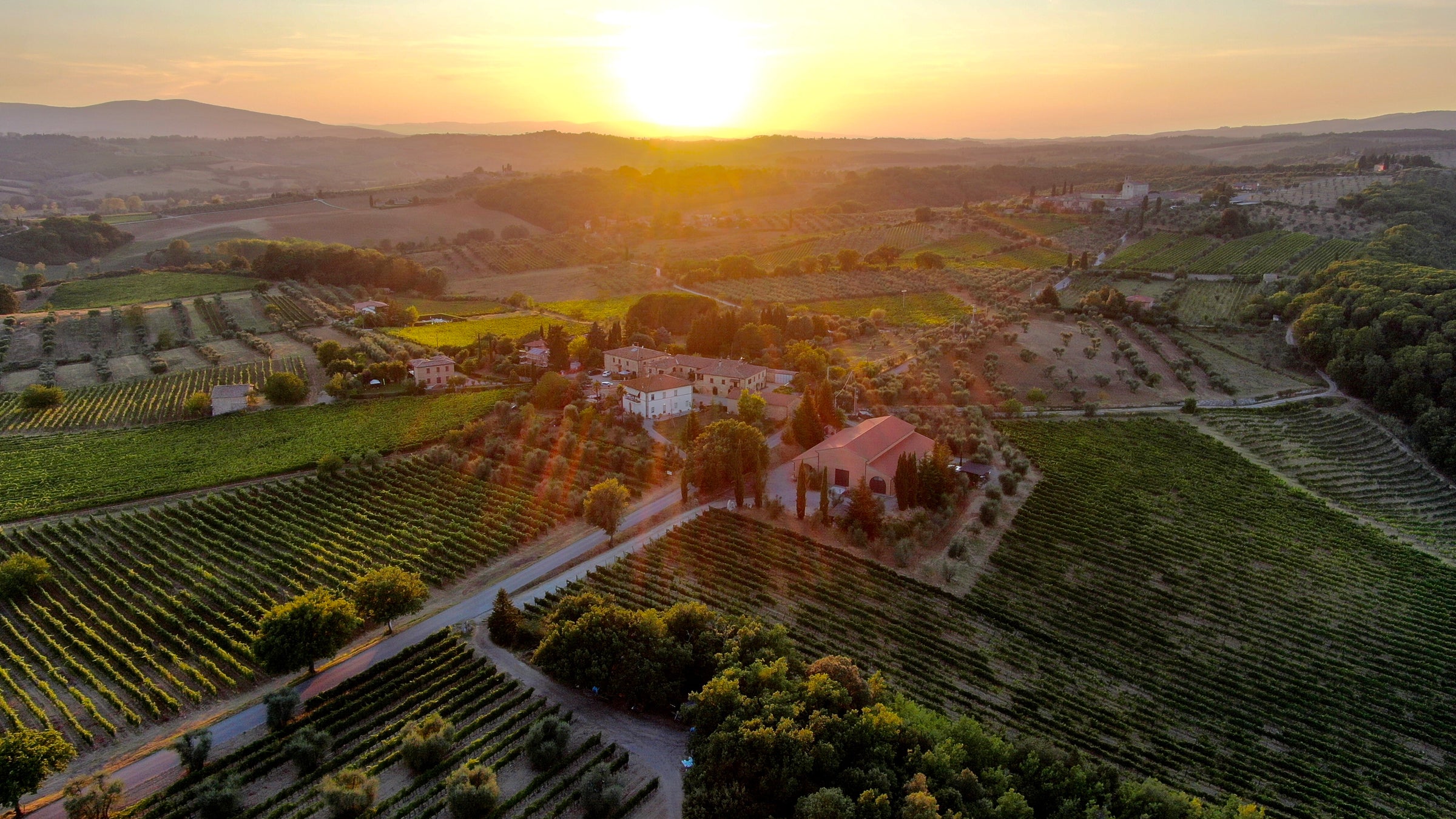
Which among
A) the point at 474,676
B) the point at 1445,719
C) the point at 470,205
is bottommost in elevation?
the point at 1445,719

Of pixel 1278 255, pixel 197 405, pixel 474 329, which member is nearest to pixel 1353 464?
pixel 1278 255

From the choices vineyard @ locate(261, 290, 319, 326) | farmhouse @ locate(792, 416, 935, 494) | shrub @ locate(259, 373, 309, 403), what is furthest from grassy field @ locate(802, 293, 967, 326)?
vineyard @ locate(261, 290, 319, 326)

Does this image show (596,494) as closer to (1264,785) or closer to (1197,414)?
(1264,785)

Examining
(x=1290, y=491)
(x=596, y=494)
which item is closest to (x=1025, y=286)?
(x=1290, y=491)

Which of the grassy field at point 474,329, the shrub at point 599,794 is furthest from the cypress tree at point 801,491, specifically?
the grassy field at point 474,329

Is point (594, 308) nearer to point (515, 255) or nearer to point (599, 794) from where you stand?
point (515, 255)

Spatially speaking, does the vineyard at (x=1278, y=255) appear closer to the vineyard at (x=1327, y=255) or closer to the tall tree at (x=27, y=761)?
the vineyard at (x=1327, y=255)
